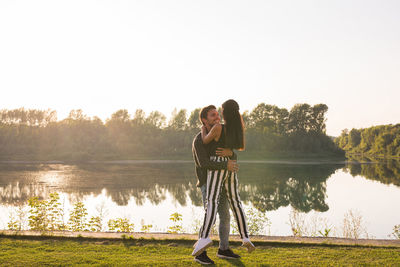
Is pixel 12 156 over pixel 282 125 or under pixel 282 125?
under

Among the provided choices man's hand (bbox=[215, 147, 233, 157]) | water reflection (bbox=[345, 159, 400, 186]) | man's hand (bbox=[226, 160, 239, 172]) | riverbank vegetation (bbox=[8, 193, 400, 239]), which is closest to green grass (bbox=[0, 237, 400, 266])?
riverbank vegetation (bbox=[8, 193, 400, 239])

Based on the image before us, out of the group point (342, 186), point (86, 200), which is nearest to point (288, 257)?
point (86, 200)

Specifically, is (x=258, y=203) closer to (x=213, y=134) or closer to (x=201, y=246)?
(x=201, y=246)

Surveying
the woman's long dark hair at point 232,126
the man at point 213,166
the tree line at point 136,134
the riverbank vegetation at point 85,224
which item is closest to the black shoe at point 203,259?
the man at point 213,166

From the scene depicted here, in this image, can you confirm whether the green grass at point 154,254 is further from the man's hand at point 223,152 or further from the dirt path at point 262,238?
the man's hand at point 223,152

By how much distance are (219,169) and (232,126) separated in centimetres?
57

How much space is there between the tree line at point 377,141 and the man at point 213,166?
102223mm

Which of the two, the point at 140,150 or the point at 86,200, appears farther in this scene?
the point at 140,150

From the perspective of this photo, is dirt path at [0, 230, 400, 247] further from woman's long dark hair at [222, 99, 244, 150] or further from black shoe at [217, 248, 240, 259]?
woman's long dark hair at [222, 99, 244, 150]

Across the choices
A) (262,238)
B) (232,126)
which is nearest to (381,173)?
(262,238)

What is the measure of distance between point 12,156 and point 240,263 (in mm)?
67822

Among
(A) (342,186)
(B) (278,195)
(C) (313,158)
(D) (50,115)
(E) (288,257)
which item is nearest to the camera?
(E) (288,257)

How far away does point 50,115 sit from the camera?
8044cm

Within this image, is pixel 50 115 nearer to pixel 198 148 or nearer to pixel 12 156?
pixel 12 156
